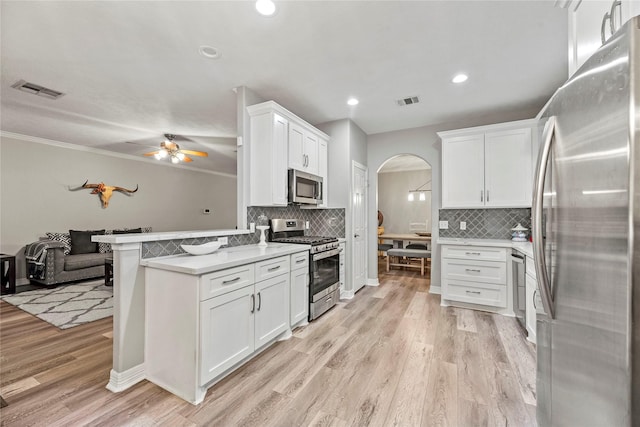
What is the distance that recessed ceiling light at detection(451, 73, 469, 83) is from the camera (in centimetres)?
289

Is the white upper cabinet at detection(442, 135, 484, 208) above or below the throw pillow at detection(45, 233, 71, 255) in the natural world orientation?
above

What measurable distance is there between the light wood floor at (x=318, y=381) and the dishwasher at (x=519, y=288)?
6.3 inches

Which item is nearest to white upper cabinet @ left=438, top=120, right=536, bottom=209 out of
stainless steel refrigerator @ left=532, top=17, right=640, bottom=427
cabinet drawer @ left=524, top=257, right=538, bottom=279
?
cabinet drawer @ left=524, top=257, right=538, bottom=279

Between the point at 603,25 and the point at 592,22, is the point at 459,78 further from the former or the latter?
the point at 603,25

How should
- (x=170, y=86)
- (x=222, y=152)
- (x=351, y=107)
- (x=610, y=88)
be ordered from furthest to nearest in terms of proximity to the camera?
(x=222, y=152)
(x=351, y=107)
(x=170, y=86)
(x=610, y=88)

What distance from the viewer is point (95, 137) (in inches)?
196

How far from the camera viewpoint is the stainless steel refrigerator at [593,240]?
62 centimetres

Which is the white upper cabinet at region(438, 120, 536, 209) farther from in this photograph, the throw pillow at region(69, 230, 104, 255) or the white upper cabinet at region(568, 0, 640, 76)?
the throw pillow at region(69, 230, 104, 255)

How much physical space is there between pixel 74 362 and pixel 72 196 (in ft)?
15.2

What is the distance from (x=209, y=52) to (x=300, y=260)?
2.20 metres

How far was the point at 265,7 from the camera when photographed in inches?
76.1

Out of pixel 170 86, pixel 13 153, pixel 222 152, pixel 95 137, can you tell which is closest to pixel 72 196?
pixel 13 153

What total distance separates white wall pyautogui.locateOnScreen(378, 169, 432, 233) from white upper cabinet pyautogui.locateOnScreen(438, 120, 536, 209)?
431 centimetres

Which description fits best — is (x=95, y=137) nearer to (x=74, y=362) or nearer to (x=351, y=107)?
(x=74, y=362)
